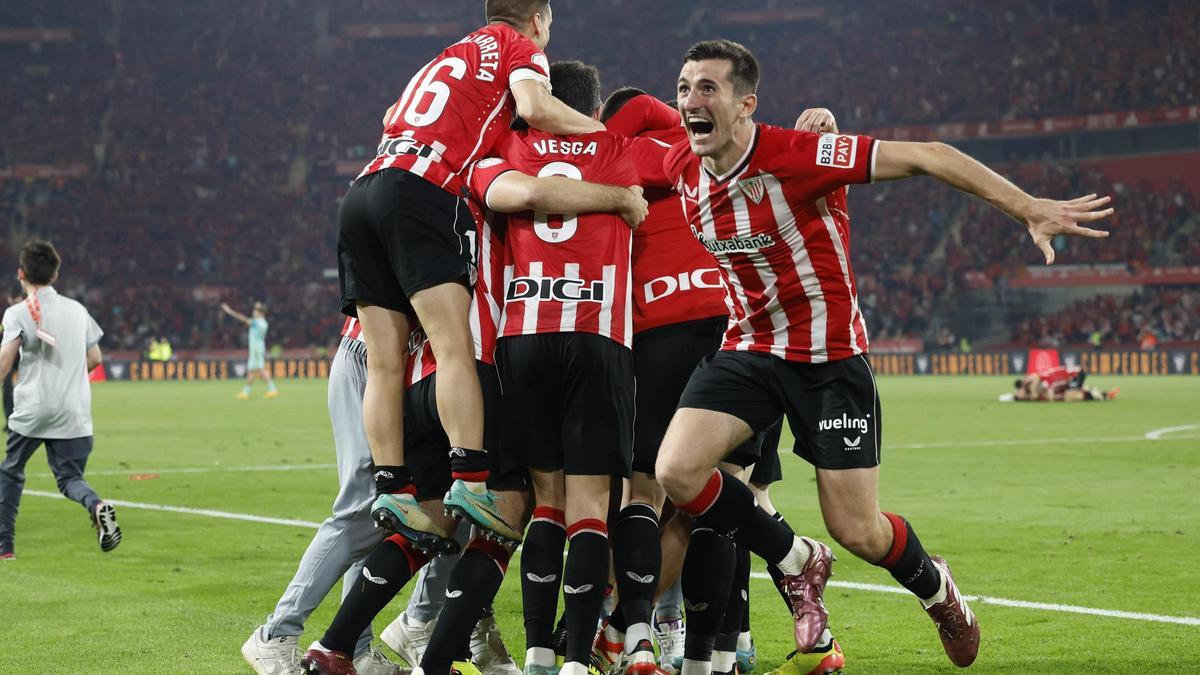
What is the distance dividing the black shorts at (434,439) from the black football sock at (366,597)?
27 centimetres

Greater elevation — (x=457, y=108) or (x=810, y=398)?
(x=457, y=108)

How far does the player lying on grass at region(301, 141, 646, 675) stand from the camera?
454cm

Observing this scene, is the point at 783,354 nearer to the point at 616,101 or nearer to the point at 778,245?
the point at 778,245

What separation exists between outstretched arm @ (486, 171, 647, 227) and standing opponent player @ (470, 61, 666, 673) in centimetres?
4

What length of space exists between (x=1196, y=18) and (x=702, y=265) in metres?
48.0

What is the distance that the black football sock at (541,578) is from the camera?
Result: 457cm

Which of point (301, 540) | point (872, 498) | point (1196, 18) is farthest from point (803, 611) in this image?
point (1196, 18)

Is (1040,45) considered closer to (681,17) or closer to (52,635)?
(681,17)

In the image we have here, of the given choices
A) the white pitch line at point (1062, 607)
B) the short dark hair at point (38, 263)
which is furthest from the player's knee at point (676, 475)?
the short dark hair at point (38, 263)

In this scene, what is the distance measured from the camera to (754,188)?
511 centimetres

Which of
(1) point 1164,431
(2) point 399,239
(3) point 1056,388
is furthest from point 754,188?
(3) point 1056,388

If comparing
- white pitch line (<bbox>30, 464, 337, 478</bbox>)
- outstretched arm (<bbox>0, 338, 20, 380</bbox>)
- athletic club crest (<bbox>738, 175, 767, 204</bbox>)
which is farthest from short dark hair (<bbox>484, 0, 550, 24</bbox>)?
white pitch line (<bbox>30, 464, 337, 478</bbox>)

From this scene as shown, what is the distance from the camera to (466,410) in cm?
459

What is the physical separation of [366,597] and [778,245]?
1990mm
